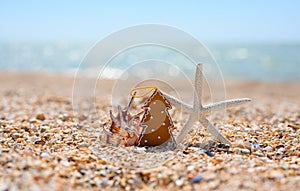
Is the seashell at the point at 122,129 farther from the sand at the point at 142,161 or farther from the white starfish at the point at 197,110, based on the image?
the white starfish at the point at 197,110

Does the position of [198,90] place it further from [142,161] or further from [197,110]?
[142,161]

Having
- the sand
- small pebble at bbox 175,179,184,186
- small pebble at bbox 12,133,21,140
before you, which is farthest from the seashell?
A: small pebble at bbox 12,133,21,140

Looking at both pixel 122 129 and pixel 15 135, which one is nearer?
pixel 122 129

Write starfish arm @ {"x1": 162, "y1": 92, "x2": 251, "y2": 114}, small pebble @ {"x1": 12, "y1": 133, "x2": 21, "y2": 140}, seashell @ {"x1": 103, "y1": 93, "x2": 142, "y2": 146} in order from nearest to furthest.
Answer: seashell @ {"x1": 103, "y1": 93, "x2": 142, "y2": 146}, starfish arm @ {"x1": 162, "y1": 92, "x2": 251, "y2": 114}, small pebble @ {"x1": 12, "y1": 133, "x2": 21, "y2": 140}

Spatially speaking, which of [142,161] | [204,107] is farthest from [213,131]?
[142,161]

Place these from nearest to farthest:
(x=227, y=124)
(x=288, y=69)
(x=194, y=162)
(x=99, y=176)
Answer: (x=99, y=176)
(x=194, y=162)
(x=227, y=124)
(x=288, y=69)

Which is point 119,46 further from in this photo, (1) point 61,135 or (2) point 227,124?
(2) point 227,124

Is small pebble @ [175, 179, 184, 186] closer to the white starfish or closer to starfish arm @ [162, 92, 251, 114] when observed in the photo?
the white starfish

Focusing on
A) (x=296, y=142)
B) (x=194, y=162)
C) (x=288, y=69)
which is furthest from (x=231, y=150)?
(x=288, y=69)

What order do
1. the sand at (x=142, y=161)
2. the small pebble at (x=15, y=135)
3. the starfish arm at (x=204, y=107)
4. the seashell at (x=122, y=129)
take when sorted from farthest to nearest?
the small pebble at (x=15, y=135) < the starfish arm at (x=204, y=107) < the seashell at (x=122, y=129) < the sand at (x=142, y=161)

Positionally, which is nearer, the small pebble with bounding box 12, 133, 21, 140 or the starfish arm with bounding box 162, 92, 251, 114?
the starfish arm with bounding box 162, 92, 251, 114

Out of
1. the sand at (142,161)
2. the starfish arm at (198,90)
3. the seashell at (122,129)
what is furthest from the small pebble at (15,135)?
the starfish arm at (198,90)
